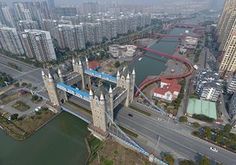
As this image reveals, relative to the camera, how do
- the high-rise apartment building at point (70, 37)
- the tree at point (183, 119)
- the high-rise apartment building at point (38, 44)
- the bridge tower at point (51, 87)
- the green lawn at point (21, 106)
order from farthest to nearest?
the high-rise apartment building at point (70, 37)
the high-rise apartment building at point (38, 44)
the green lawn at point (21, 106)
the bridge tower at point (51, 87)
the tree at point (183, 119)

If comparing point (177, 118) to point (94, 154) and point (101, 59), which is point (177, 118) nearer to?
point (94, 154)

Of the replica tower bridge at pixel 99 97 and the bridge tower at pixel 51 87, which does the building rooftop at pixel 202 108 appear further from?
the bridge tower at pixel 51 87

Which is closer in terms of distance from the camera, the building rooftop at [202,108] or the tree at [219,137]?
the tree at [219,137]

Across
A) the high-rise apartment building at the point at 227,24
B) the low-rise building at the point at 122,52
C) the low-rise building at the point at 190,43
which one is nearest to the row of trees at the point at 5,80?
the low-rise building at the point at 122,52

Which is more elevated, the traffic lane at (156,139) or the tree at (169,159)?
the tree at (169,159)

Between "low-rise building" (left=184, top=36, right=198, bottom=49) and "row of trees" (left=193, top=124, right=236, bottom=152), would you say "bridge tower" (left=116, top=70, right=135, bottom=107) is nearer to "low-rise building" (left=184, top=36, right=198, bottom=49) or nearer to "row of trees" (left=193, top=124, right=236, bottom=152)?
"row of trees" (left=193, top=124, right=236, bottom=152)

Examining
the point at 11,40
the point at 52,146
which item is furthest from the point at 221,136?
the point at 11,40

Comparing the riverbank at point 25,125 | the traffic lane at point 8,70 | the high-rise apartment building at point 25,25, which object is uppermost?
the high-rise apartment building at point 25,25
